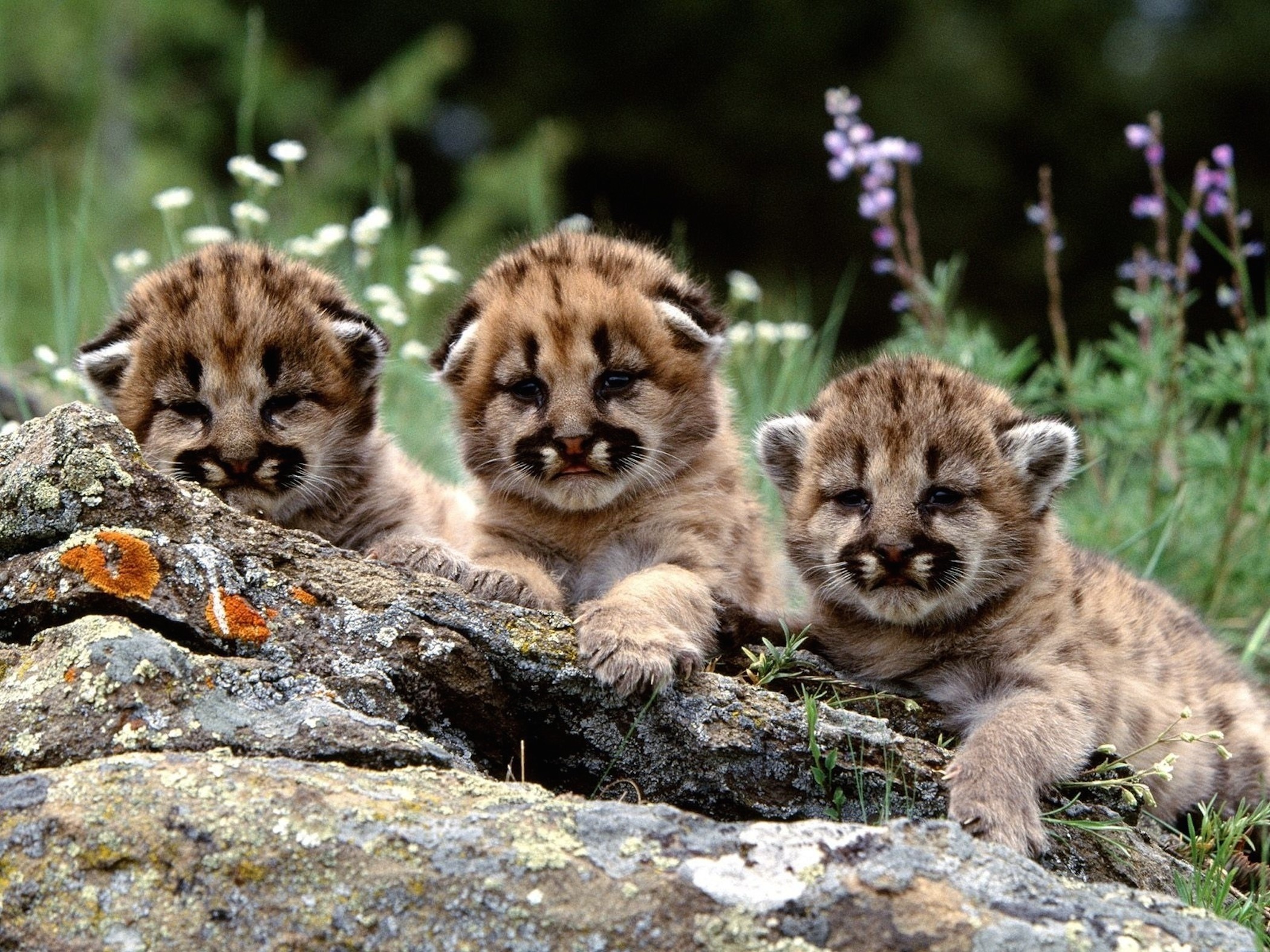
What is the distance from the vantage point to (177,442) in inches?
192

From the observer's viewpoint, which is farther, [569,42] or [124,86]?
[569,42]

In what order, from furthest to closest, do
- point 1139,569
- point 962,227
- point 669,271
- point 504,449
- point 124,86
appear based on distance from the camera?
1. point 962,227
2. point 124,86
3. point 1139,569
4. point 669,271
5. point 504,449

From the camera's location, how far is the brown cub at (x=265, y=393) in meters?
4.87

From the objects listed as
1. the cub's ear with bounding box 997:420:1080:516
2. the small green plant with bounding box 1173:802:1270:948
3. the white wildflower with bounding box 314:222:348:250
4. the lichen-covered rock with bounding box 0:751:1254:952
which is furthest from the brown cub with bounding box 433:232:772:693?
the white wildflower with bounding box 314:222:348:250

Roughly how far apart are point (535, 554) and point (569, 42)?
13.4 m

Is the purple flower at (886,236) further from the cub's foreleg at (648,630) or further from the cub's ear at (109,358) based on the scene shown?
the cub's ear at (109,358)

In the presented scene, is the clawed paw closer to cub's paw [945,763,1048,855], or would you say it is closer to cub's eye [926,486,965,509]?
cub's paw [945,763,1048,855]

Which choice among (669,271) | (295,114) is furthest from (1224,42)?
(669,271)

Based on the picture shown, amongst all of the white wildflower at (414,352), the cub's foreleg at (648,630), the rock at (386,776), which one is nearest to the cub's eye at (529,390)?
the cub's foreleg at (648,630)

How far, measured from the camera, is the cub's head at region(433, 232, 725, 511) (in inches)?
197

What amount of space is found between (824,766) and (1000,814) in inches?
17.6

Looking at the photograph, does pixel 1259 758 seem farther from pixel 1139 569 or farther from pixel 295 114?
pixel 295 114

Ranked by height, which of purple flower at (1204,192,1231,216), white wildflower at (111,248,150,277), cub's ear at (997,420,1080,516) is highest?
white wildflower at (111,248,150,277)

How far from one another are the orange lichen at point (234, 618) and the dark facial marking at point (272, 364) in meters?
1.38
